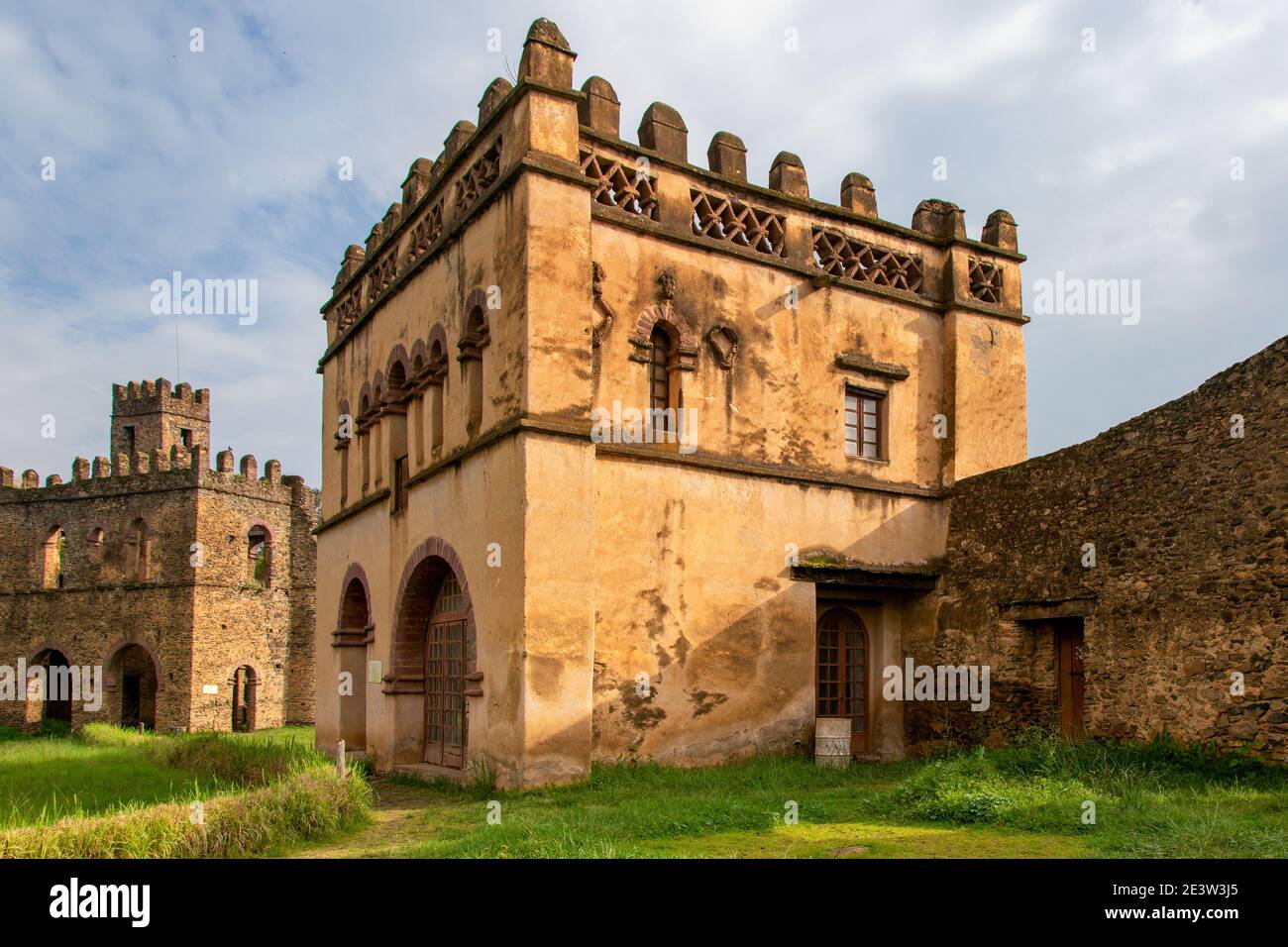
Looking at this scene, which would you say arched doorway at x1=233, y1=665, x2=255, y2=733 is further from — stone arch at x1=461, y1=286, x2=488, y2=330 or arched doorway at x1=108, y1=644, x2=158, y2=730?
stone arch at x1=461, y1=286, x2=488, y2=330

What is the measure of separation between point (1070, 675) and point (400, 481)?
33.0 ft

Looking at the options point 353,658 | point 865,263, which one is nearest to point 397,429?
point 353,658

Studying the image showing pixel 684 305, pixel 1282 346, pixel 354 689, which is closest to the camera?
pixel 1282 346


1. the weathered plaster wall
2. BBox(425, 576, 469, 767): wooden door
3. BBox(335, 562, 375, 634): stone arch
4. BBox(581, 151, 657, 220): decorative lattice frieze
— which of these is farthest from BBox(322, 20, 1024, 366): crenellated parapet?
BBox(425, 576, 469, 767): wooden door

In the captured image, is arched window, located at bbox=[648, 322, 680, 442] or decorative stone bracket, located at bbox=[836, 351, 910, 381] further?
decorative stone bracket, located at bbox=[836, 351, 910, 381]

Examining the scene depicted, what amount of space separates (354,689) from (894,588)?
30.5 ft

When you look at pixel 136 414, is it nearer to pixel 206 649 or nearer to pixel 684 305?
pixel 206 649

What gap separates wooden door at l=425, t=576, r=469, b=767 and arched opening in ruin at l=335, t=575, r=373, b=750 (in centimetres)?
274

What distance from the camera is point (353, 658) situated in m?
18.5

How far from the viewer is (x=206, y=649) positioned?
32.5 m

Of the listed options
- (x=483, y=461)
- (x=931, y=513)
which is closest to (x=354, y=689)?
(x=483, y=461)

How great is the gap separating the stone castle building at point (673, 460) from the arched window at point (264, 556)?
1843cm

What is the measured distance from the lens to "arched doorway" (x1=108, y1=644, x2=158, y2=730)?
1350 inches

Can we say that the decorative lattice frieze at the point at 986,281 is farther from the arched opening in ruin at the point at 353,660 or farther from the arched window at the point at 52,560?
the arched window at the point at 52,560
